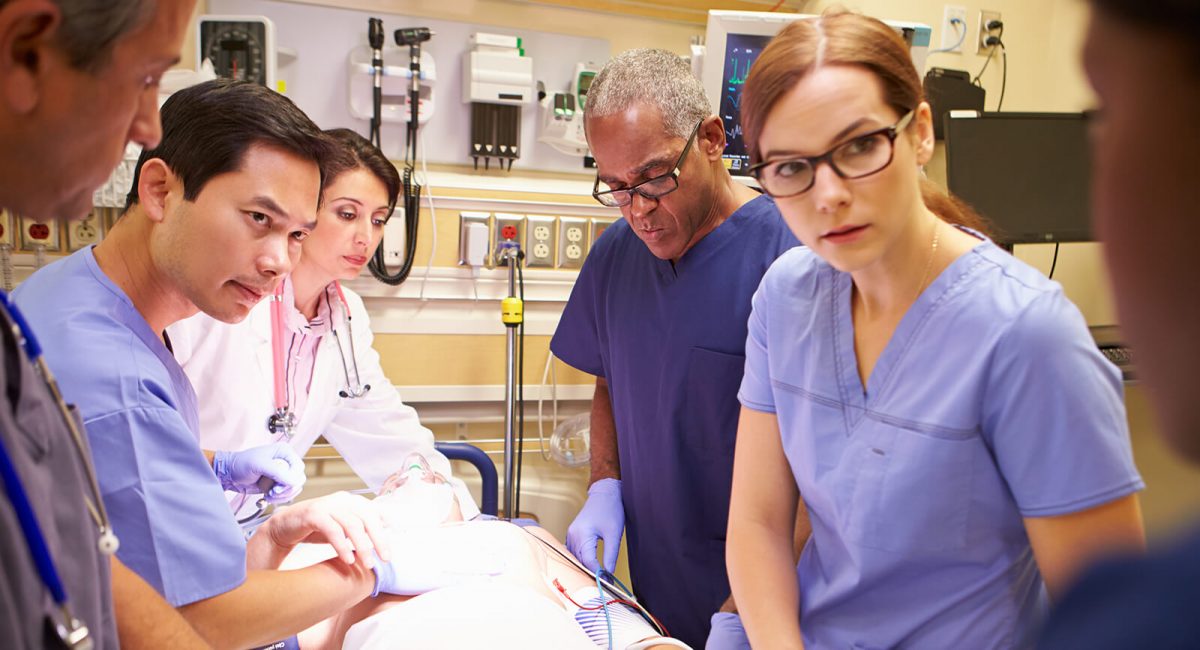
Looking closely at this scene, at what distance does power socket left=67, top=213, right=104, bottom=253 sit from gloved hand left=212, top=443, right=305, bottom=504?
3.50 ft

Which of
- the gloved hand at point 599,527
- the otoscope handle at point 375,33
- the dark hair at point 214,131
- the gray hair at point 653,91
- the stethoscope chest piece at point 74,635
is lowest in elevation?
the gloved hand at point 599,527

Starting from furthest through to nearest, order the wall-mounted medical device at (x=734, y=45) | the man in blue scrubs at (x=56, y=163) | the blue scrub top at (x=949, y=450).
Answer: the wall-mounted medical device at (x=734, y=45) < the blue scrub top at (x=949, y=450) < the man in blue scrubs at (x=56, y=163)

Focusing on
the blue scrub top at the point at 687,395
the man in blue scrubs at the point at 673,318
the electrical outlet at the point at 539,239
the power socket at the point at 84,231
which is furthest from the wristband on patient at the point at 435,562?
the power socket at the point at 84,231

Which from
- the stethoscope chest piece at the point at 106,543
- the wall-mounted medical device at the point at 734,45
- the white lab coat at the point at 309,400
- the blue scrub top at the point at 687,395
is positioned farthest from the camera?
the wall-mounted medical device at the point at 734,45

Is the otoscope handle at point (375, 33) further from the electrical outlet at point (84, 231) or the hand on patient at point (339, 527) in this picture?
the hand on patient at point (339, 527)

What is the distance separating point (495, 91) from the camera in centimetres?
263

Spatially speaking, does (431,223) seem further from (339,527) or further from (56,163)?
(56,163)

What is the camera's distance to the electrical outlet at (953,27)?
296cm

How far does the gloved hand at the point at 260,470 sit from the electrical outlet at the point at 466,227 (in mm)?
1044

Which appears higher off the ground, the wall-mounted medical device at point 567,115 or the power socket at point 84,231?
the wall-mounted medical device at point 567,115

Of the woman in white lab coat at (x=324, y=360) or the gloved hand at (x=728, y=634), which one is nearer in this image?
the gloved hand at (x=728, y=634)

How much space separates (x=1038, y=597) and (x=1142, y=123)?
3.31 ft


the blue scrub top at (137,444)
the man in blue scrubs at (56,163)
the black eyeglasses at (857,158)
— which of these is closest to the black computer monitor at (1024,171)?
the black eyeglasses at (857,158)

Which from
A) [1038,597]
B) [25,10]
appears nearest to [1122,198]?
[25,10]
